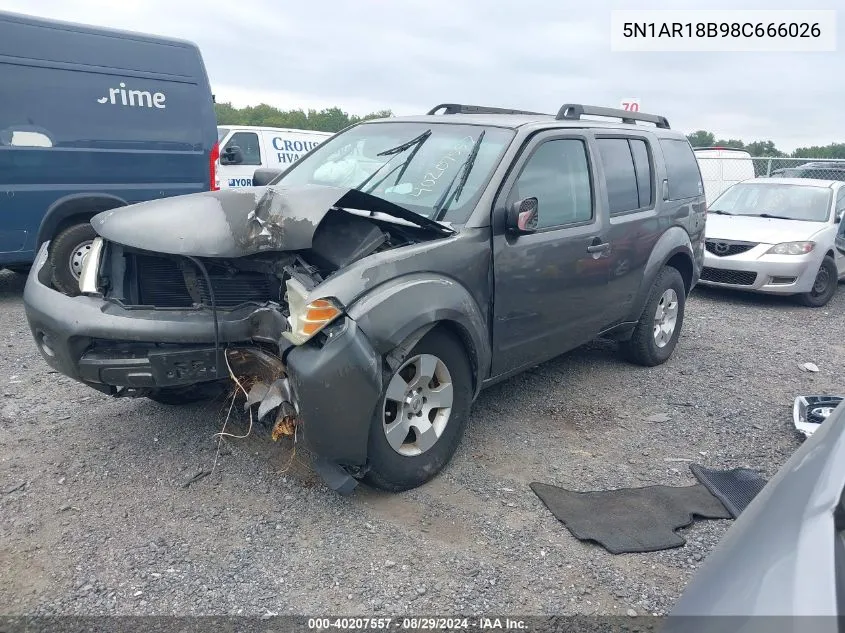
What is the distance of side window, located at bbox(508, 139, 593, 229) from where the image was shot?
13.5 ft

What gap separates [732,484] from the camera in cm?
376

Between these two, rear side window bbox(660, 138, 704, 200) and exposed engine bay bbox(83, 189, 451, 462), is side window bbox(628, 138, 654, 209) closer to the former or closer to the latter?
rear side window bbox(660, 138, 704, 200)

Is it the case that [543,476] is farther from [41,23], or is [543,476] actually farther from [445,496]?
[41,23]

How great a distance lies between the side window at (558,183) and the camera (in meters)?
4.12

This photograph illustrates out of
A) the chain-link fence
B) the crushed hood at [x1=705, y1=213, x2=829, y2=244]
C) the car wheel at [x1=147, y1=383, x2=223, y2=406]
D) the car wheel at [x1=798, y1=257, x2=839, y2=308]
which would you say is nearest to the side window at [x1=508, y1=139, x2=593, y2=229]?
the car wheel at [x1=147, y1=383, x2=223, y2=406]

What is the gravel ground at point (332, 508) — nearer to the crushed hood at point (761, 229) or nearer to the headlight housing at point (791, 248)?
the headlight housing at point (791, 248)

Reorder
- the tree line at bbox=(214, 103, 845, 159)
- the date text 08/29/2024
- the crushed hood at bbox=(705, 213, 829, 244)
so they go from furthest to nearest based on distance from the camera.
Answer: the tree line at bbox=(214, 103, 845, 159)
the crushed hood at bbox=(705, 213, 829, 244)
the date text 08/29/2024

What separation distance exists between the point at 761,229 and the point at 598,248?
214 inches

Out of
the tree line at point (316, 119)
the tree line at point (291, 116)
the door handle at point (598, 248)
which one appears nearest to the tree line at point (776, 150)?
the tree line at point (316, 119)

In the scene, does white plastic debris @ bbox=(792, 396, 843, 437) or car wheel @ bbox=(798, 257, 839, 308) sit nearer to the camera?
white plastic debris @ bbox=(792, 396, 843, 437)

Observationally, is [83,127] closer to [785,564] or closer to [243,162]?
[243,162]

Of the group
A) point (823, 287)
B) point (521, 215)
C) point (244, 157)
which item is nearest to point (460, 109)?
point (521, 215)

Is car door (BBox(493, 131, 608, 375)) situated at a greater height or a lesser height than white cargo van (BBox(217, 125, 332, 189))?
lesser

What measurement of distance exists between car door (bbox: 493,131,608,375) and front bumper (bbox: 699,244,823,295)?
4.67 m
